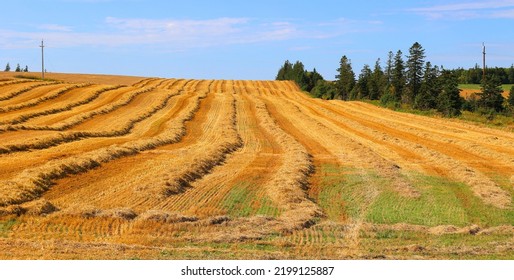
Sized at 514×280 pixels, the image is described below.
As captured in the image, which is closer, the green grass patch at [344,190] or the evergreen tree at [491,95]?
the green grass patch at [344,190]

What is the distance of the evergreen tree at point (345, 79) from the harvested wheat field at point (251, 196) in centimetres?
7600

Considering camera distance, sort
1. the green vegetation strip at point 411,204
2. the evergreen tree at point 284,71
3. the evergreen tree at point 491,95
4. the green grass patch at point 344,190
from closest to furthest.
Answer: the green vegetation strip at point 411,204
the green grass patch at point 344,190
the evergreen tree at point 491,95
the evergreen tree at point 284,71

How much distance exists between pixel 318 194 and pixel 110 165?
7.88 metres

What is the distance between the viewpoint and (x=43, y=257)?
11.2 metres

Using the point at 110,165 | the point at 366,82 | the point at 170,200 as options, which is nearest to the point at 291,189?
the point at 170,200

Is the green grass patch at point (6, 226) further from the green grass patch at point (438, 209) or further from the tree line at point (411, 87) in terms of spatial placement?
the tree line at point (411, 87)

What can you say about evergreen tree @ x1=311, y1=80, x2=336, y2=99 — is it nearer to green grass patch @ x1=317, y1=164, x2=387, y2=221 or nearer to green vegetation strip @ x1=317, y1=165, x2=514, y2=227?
green grass patch @ x1=317, y1=164, x2=387, y2=221

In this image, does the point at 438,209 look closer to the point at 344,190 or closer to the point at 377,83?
the point at 344,190

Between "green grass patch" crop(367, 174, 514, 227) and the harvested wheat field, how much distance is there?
0.12 feet

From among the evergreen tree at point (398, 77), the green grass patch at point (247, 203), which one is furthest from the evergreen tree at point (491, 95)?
the green grass patch at point (247, 203)

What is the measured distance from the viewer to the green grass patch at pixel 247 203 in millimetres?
16219

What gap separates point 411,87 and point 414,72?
7.25 ft

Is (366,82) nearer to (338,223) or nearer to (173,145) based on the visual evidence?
(173,145)

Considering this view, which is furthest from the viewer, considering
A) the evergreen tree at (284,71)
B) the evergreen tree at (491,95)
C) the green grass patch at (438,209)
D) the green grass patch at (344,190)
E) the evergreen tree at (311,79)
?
the evergreen tree at (284,71)
